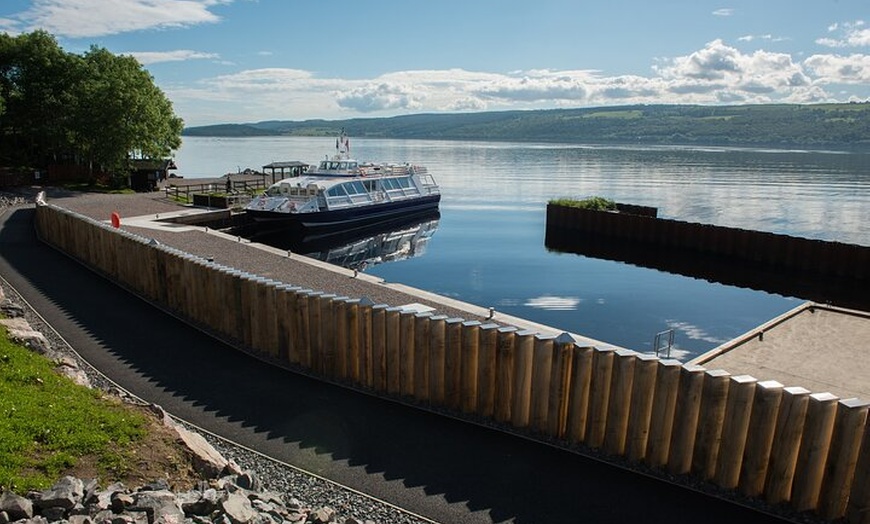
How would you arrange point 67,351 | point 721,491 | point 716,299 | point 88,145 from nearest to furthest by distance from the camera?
point 721,491 < point 67,351 < point 716,299 < point 88,145

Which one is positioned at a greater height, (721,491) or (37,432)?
(37,432)

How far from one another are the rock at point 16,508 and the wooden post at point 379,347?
5025 mm

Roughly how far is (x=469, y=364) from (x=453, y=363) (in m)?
0.24

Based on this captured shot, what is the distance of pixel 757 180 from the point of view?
305 feet

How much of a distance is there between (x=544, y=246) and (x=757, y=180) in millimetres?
68158

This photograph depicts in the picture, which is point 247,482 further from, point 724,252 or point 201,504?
point 724,252

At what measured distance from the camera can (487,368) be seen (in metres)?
8.77

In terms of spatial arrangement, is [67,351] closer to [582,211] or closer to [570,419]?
[570,419]

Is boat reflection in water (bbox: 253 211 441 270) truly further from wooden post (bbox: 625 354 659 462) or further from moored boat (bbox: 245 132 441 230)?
wooden post (bbox: 625 354 659 462)

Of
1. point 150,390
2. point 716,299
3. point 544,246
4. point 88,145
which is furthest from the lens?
point 88,145

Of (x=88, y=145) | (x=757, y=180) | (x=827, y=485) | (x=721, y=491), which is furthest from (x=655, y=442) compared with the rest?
(x=757, y=180)

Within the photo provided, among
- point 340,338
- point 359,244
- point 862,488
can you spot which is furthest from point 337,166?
point 862,488

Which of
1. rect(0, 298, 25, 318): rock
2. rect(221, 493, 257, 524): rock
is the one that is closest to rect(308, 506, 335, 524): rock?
rect(221, 493, 257, 524): rock

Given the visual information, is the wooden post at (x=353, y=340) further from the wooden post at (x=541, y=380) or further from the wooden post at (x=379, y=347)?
the wooden post at (x=541, y=380)
